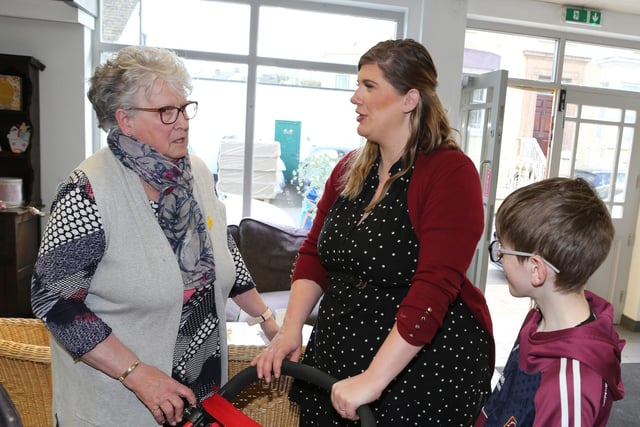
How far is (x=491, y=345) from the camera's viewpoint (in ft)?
4.24

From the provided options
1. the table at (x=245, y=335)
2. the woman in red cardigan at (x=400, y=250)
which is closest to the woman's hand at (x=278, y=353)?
the woman in red cardigan at (x=400, y=250)

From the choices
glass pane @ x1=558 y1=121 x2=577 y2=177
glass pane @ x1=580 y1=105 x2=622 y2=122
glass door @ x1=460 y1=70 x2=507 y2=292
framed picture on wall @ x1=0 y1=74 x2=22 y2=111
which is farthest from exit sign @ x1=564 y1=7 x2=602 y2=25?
framed picture on wall @ x1=0 y1=74 x2=22 y2=111

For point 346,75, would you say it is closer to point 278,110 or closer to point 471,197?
point 278,110

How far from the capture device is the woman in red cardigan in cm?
109

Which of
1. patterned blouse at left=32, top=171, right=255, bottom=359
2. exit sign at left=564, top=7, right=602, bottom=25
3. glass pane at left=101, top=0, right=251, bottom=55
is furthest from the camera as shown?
exit sign at left=564, top=7, right=602, bottom=25

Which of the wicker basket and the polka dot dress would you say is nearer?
the polka dot dress

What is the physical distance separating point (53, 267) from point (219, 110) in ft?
10.9

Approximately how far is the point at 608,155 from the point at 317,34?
10.2 feet

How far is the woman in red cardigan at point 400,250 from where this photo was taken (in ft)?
3.59

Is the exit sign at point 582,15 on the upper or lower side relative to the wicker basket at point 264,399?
upper

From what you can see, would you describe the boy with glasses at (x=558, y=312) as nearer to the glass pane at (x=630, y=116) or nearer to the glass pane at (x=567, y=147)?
the glass pane at (x=567, y=147)

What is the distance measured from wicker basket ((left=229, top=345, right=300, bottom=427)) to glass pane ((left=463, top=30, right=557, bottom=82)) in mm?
3805

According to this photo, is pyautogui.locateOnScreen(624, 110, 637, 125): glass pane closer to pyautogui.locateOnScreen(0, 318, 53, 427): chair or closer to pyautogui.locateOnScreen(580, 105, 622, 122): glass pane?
pyautogui.locateOnScreen(580, 105, 622, 122): glass pane

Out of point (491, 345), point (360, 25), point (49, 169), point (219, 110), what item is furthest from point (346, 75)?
point (491, 345)
